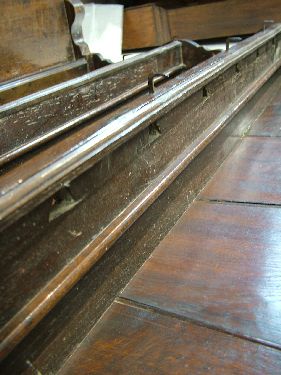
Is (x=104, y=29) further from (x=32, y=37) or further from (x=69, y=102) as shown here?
(x=69, y=102)

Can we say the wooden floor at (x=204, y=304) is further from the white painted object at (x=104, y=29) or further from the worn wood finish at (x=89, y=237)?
the white painted object at (x=104, y=29)

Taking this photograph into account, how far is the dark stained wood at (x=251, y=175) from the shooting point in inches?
54.4

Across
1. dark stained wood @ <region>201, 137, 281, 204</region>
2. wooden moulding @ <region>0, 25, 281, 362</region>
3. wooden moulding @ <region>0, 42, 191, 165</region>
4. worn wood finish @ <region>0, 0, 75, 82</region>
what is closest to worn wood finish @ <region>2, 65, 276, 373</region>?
wooden moulding @ <region>0, 25, 281, 362</region>

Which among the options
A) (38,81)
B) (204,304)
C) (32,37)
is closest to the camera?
(204,304)

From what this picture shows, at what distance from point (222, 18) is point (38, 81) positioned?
338cm

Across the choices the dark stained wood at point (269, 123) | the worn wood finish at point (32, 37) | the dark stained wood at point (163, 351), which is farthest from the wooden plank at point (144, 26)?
the dark stained wood at point (163, 351)

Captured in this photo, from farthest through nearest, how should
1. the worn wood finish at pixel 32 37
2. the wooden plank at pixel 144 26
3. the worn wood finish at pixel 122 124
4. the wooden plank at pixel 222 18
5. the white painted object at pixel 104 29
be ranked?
the wooden plank at pixel 144 26 → the wooden plank at pixel 222 18 → the white painted object at pixel 104 29 → the worn wood finish at pixel 32 37 → the worn wood finish at pixel 122 124

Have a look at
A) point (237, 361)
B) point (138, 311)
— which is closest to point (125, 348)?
point (138, 311)

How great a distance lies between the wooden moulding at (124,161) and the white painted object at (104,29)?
266 cm

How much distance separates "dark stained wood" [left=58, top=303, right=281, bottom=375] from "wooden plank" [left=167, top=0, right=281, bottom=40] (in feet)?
14.6

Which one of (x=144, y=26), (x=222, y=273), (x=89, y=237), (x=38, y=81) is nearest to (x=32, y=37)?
(x=38, y=81)

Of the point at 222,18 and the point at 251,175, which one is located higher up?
the point at 222,18

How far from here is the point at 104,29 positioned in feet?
13.9

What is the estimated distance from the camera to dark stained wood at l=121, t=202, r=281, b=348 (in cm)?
87
